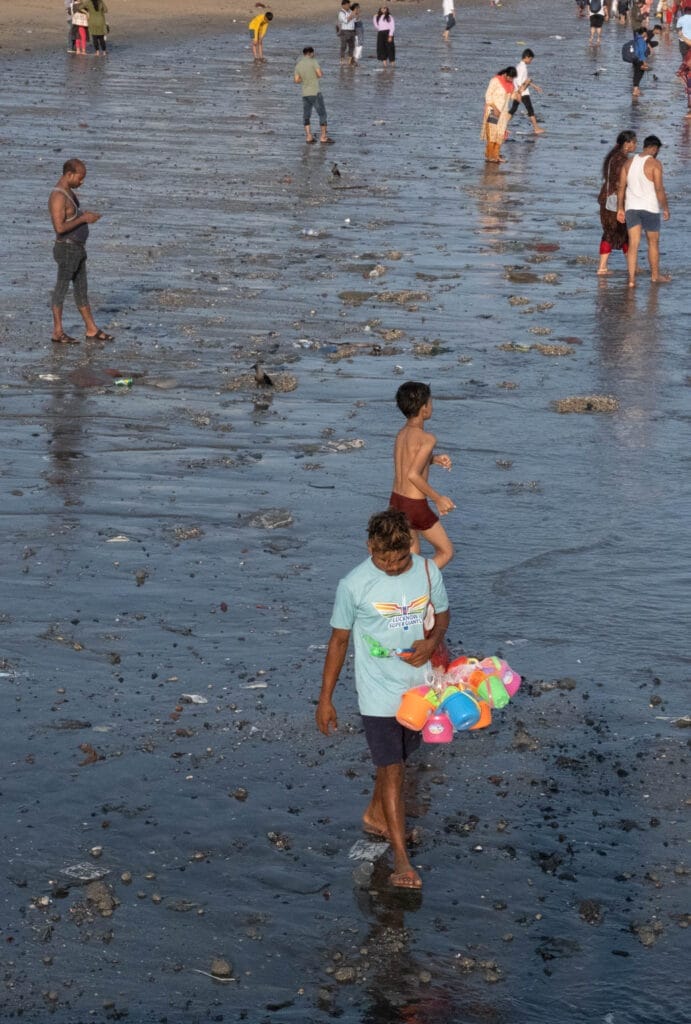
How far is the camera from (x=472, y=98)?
1425 inches

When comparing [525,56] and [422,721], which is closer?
[422,721]

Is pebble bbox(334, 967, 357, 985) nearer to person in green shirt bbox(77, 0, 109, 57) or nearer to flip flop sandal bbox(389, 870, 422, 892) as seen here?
flip flop sandal bbox(389, 870, 422, 892)

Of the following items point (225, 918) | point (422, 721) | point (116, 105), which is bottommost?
point (225, 918)

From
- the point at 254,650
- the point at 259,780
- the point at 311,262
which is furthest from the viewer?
the point at 311,262

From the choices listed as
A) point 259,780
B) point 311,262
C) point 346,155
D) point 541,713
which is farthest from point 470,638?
point 346,155

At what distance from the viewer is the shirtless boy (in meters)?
7.84

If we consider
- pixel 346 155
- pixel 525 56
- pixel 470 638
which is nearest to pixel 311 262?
pixel 346 155

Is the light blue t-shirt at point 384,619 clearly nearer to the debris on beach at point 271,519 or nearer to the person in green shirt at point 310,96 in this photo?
the debris on beach at point 271,519

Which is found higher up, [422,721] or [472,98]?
[472,98]

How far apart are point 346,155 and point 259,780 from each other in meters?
21.3

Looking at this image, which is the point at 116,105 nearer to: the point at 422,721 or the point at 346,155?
the point at 346,155

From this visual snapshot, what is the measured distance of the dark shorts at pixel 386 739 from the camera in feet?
20.5

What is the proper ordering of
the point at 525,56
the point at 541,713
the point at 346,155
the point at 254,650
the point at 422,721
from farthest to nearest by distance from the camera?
the point at 525,56 < the point at 346,155 < the point at 254,650 < the point at 541,713 < the point at 422,721

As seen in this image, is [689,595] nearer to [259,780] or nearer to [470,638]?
[470,638]
